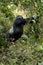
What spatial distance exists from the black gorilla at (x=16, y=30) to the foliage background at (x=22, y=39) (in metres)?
0.16

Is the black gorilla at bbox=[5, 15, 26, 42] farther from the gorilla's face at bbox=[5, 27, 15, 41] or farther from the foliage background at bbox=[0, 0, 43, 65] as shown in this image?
the foliage background at bbox=[0, 0, 43, 65]

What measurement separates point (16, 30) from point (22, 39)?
2.42 ft

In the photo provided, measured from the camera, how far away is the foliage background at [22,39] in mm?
5871

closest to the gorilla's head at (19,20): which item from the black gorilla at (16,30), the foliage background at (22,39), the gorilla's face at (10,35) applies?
→ the black gorilla at (16,30)

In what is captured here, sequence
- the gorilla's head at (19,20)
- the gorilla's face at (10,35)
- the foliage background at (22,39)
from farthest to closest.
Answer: the gorilla's face at (10,35) < the gorilla's head at (19,20) < the foliage background at (22,39)

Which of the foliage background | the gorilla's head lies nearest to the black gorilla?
the gorilla's head

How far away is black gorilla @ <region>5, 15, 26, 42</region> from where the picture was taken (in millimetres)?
6293

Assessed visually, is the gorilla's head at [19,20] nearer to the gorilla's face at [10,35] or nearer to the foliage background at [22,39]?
the gorilla's face at [10,35]

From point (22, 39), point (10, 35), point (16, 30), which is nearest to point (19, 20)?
point (16, 30)

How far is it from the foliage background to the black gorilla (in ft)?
0.52

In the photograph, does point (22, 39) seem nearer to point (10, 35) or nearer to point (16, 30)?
point (10, 35)

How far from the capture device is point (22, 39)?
7133 mm

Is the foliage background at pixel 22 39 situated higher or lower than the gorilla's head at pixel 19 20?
lower

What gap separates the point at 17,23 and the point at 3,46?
0.69m
